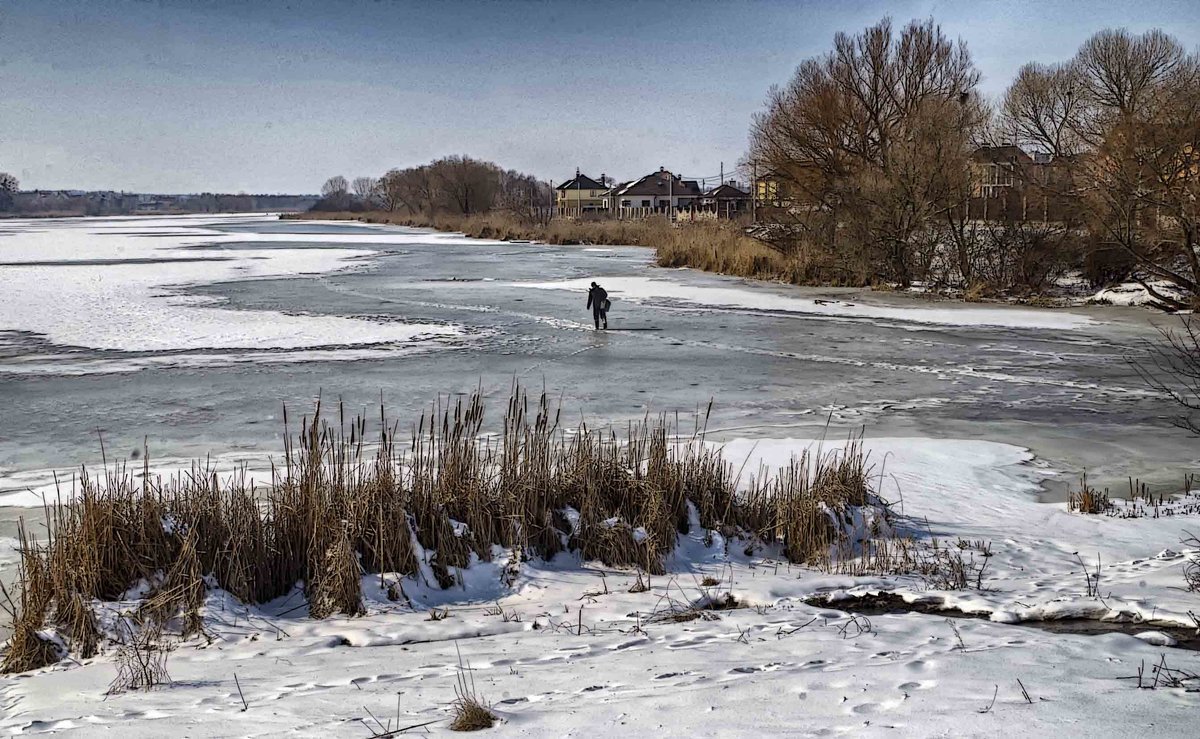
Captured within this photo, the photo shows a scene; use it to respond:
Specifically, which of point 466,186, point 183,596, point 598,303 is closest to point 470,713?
point 183,596

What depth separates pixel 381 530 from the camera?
6082 millimetres

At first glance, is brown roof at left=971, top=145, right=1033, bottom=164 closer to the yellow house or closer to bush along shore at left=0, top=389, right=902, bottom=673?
bush along shore at left=0, top=389, right=902, bottom=673

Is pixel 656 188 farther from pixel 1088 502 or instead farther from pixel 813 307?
pixel 1088 502

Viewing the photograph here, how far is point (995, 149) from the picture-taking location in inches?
1198

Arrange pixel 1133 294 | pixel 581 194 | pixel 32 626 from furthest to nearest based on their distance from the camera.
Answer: pixel 581 194
pixel 1133 294
pixel 32 626

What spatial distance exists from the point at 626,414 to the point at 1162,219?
59.5ft

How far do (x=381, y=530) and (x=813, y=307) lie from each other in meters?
18.9

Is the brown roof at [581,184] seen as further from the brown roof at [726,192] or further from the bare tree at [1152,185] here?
the bare tree at [1152,185]

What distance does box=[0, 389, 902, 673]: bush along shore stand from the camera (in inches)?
211

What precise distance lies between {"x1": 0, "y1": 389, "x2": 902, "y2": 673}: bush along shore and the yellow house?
139213mm

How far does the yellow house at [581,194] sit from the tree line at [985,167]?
10963 cm

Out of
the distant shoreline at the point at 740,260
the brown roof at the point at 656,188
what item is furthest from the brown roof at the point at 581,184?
the distant shoreline at the point at 740,260

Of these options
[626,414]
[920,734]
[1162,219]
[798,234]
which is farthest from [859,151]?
[920,734]

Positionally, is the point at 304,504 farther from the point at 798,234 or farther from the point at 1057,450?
the point at 798,234
